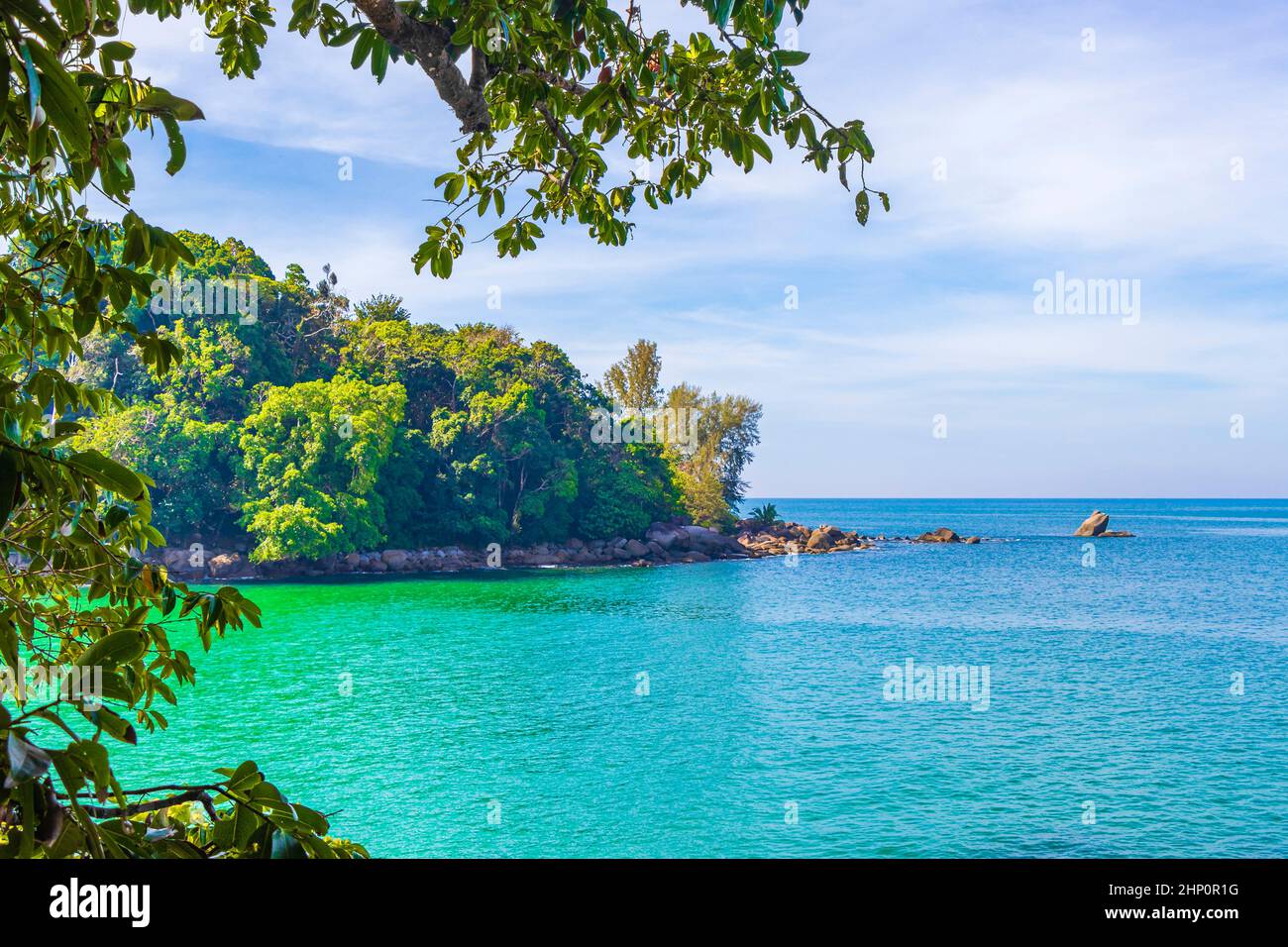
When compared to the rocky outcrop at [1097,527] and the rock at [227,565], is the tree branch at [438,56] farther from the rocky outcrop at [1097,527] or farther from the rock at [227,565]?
the rocky outcrop at [1097,527]

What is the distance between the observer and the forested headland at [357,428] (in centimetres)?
3183

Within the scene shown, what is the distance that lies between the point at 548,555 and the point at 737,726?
24459 millimetres

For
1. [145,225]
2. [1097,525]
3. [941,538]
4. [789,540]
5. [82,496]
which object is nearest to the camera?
[82,496]

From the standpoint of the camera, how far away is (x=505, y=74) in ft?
8.16

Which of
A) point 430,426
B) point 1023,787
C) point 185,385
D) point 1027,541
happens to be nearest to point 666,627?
point 1023,787

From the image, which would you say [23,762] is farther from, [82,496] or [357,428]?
[357,428]

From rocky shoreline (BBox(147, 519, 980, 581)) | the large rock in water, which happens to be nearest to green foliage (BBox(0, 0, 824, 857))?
rocky shoreline (BBox(147, 519, 980, 581))

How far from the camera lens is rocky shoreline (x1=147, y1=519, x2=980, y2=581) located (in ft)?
106

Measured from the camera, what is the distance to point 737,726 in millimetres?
15898

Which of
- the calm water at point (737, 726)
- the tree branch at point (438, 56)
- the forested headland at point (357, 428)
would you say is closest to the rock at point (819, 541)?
the forested headland at point (357, 428)

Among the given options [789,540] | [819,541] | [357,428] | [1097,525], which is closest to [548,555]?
[357,428]

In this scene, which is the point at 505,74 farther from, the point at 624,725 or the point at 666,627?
the point at 666,627
